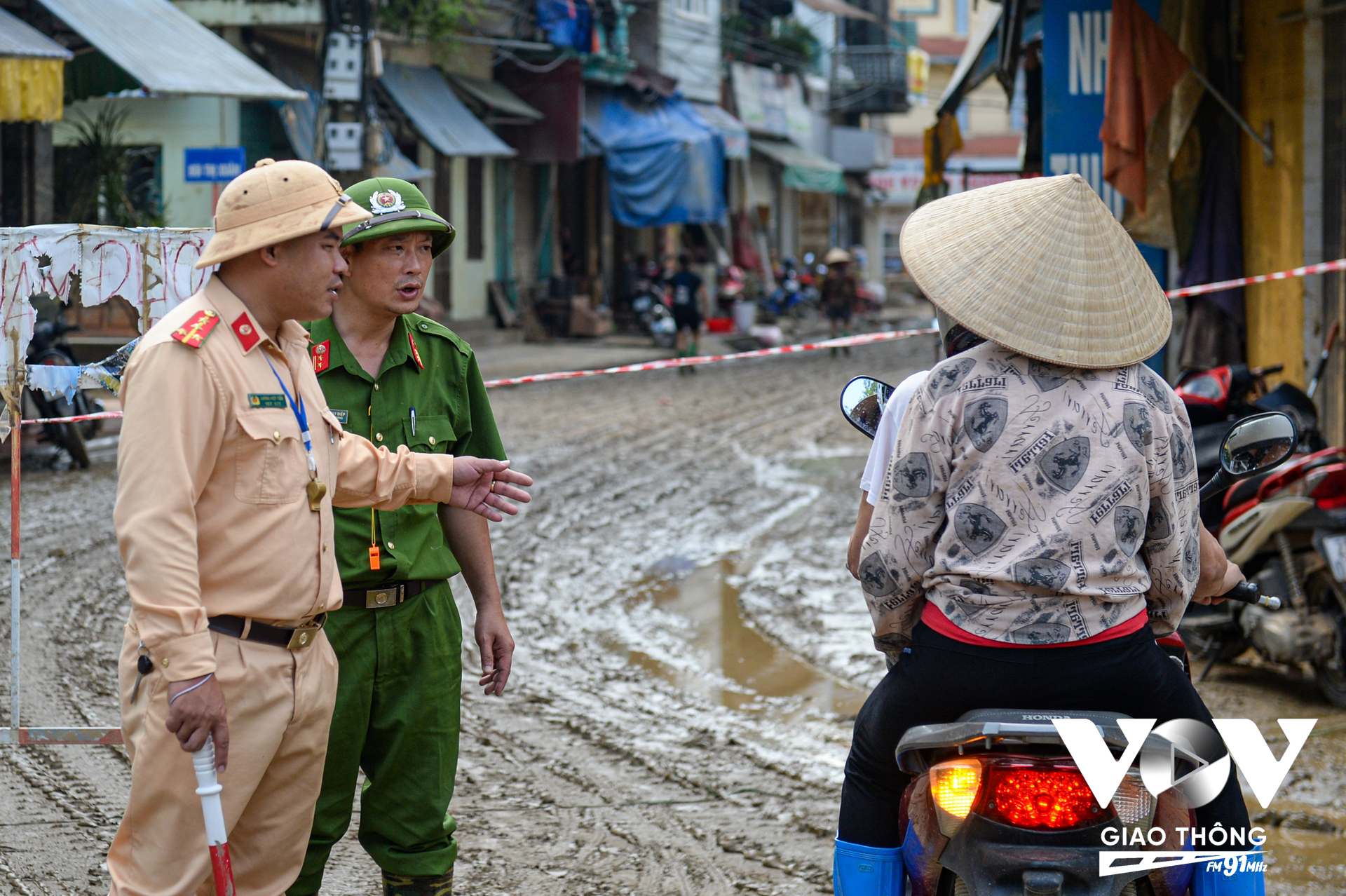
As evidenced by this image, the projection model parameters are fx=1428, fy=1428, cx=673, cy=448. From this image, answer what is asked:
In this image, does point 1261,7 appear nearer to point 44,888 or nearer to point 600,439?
point 600,439

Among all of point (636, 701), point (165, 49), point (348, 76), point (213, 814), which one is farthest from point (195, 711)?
point (348, 76)

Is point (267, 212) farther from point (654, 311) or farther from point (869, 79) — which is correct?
point (869, 79)

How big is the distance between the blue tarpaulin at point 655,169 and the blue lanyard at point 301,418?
24.4 m

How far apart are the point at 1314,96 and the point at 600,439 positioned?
687 centimetres

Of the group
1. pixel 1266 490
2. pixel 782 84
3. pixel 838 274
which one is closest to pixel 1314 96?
pixel 1266 490

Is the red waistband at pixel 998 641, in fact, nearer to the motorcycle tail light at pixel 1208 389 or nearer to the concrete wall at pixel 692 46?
the motorcycle tail light at pixel 1208 389

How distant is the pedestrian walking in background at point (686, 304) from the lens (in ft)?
70.7

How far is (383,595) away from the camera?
10.5ft

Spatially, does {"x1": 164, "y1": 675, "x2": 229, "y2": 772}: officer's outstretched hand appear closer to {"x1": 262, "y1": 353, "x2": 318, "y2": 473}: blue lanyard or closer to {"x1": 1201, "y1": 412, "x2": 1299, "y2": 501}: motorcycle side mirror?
{"x1": 262, "y1": 353, "x2": 318, "y2": 473}: blue lanyard

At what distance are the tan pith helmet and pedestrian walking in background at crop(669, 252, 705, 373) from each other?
18.5 meters

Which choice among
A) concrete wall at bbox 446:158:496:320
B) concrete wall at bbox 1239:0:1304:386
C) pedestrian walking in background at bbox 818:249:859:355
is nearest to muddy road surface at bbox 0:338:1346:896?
concrete wall at bbox 1239:0:1304:386

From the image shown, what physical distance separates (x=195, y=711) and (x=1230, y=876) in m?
1.91

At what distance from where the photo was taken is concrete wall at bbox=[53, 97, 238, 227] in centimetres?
1848

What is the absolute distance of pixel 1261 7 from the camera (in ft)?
28.8
